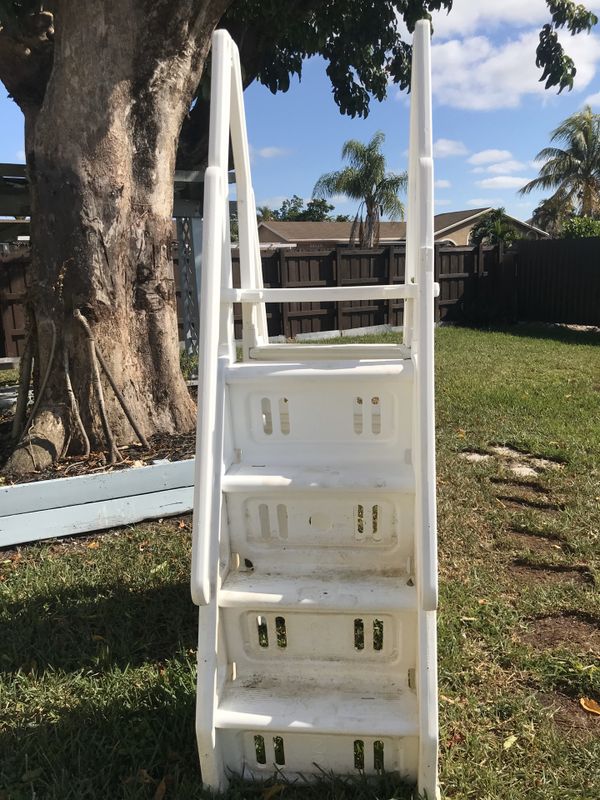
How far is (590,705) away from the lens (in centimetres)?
212

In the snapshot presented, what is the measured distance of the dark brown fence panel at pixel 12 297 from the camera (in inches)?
366

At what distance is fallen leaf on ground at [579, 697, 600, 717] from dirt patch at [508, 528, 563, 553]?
44.9 inches

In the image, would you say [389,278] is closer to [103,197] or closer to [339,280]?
[339,280]

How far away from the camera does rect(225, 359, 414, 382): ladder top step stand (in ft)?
6.28

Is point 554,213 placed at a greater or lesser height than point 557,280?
greater

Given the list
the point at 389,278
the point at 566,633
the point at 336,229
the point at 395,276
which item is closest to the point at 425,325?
the point at 566,633

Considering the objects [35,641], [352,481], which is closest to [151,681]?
[35,641]

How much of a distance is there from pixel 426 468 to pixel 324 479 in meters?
0.36

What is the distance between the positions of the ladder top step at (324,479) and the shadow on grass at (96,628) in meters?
0.97

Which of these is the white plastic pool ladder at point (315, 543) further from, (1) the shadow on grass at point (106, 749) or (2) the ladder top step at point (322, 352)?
(2) the ladder top step at point (322, 352)

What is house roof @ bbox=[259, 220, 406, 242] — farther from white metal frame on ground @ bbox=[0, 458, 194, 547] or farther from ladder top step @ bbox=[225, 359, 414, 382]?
ladder top step @ bbox=[225, 359, 414, 382]

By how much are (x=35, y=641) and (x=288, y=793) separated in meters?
1.29

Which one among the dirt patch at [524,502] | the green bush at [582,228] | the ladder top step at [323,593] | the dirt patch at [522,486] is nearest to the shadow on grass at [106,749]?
the ladder top step at [323,593]

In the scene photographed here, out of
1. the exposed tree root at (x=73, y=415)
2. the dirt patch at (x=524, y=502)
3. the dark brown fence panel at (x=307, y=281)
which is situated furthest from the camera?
the dark brown fence panel at (x=307, y=281)
